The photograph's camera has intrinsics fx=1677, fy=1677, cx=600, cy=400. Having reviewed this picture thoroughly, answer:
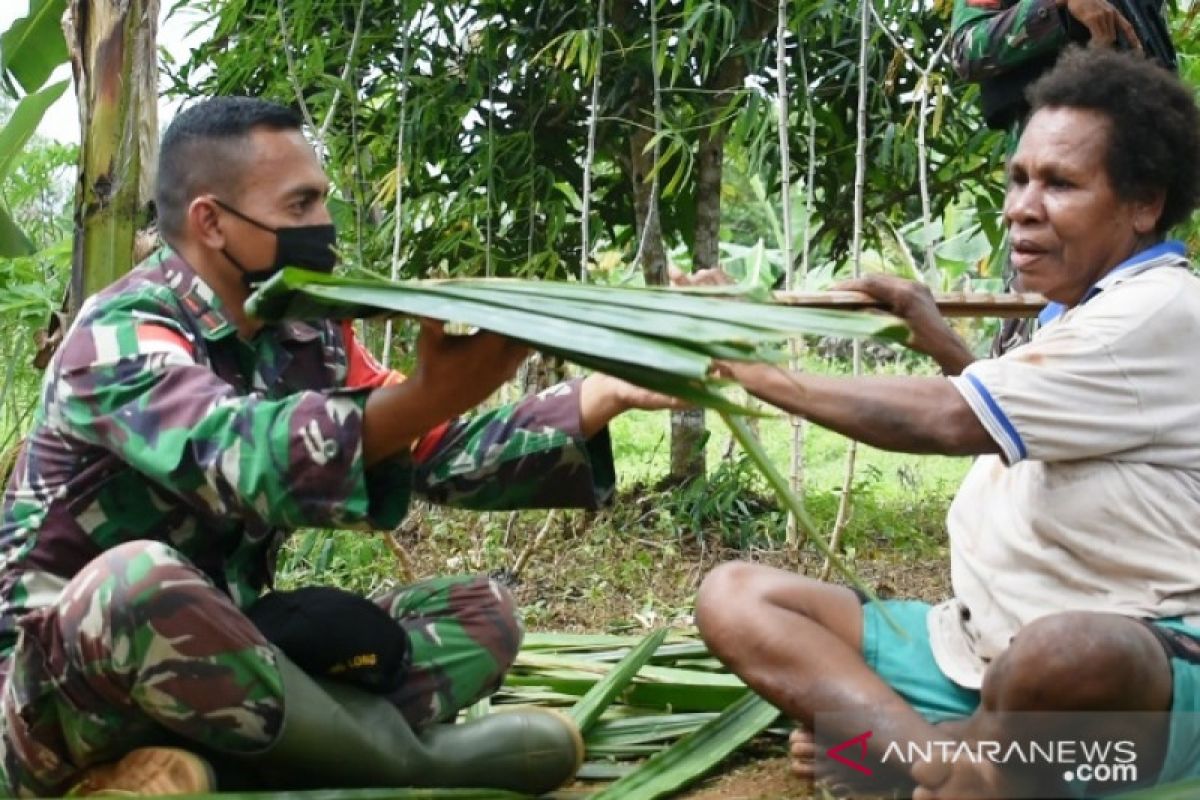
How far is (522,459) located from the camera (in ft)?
9.46

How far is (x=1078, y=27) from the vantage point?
13.6ft

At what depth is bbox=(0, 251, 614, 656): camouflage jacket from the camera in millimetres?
2371

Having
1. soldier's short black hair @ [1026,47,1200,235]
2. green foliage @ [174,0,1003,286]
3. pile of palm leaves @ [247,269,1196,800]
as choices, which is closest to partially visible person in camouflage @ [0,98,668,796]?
pile of palm leaves @ [247,269,1196,800]

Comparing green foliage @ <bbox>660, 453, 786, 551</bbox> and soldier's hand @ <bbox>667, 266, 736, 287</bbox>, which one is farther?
green foliage @ <bbox>660, 453, 786, 551</bbox>

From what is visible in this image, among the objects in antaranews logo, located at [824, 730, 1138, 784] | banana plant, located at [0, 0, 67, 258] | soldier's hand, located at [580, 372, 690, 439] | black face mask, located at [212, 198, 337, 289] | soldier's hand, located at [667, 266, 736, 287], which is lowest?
antaranews logo, located at [824, 730, 1138, 784]

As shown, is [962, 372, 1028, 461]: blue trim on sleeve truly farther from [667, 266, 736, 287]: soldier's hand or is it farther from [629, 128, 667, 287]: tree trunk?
[629, 128, 667, 287]: tree trunk

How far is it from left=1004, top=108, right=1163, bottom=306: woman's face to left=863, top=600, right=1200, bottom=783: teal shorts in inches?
25.0

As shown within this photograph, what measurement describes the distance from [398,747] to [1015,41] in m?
2.44

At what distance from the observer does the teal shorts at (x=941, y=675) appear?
8.56 ft

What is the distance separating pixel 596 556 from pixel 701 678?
1973mm

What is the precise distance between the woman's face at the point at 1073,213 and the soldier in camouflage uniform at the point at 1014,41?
3.91 ft

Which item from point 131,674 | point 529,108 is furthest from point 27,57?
point 131,674

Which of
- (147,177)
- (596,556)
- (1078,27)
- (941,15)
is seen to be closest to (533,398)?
(147,177)

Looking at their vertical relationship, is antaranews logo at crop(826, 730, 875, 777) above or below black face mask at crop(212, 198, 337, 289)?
below
